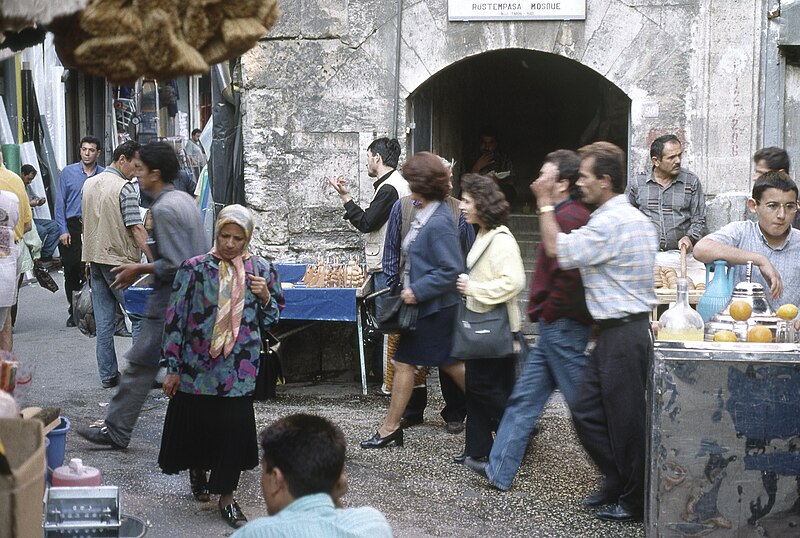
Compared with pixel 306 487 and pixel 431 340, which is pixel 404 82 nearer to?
pixel 431 340

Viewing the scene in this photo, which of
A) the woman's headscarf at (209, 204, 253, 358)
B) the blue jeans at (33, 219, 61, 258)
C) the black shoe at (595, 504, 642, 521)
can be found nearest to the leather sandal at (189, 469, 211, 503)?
the woman's headscarf at (209, 204, 253, 358)

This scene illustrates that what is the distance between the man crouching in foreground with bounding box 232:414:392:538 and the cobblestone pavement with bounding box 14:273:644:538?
2.75 meters

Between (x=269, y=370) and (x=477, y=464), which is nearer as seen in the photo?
(x=477, y=464)

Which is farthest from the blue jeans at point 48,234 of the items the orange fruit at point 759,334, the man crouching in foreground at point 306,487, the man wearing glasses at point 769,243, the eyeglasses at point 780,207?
the man crouching in foreground at point 306,487

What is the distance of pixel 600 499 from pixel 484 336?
1113mm

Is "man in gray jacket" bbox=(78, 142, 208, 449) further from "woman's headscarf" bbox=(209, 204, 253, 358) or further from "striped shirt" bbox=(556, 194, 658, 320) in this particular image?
"striped shirt" bbox=(556, 194, 658, 320)

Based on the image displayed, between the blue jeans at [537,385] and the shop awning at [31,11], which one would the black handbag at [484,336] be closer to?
the blue jeans at [537,385]

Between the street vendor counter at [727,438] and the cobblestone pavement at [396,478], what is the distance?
0.96m

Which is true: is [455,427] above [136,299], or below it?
below

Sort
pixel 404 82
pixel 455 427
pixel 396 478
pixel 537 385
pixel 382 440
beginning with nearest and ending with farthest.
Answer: pixel 537 385 < pixel 396 478 < pixel 382 440 < pixel 455 427 < pixel 404 82

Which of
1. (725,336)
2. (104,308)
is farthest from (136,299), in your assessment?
(725,336)

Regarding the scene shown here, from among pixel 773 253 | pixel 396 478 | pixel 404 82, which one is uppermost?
pixel 404 82

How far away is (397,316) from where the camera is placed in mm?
6859

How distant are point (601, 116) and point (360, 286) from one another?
7.60 meters
